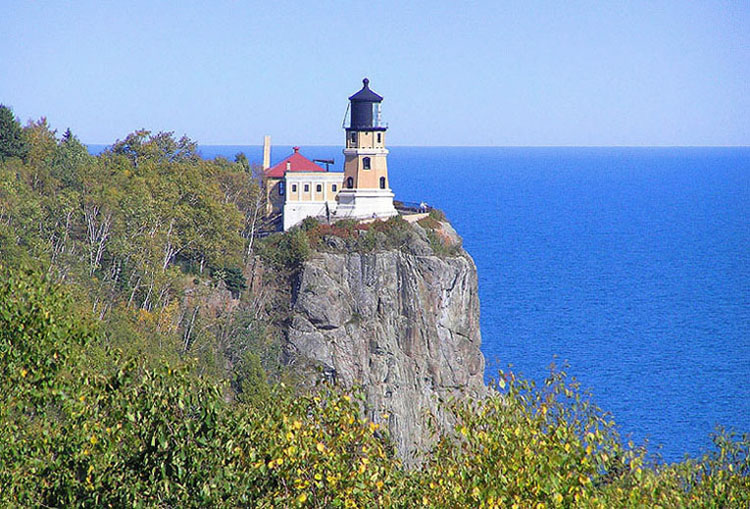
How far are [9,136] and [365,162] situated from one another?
19.4 metres

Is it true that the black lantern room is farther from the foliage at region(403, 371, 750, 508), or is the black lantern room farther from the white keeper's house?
the foliage at region(403, 371, 750, 508)

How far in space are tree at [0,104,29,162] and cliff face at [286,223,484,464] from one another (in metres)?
18.0

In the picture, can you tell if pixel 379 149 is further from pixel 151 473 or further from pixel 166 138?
pixel 151 473

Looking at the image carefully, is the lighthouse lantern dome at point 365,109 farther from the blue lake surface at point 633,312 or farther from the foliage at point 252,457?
the foliage at point 252,457

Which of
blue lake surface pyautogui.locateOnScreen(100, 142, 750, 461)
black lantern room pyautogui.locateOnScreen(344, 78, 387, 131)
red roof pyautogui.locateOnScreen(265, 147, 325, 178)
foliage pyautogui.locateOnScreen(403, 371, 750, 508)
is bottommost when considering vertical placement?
blue lake surface pyautogui.locateOnScreen(100, 142, 750, 461)

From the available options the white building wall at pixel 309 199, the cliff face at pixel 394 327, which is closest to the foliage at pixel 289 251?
the cliff face at pixel 394 327

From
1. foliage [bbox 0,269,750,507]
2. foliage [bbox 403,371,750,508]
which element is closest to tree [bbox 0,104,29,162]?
foliage [bbox 0,269,750,507]

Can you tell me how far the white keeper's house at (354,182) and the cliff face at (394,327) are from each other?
613 centimetres

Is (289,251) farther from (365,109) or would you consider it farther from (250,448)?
(250,448)

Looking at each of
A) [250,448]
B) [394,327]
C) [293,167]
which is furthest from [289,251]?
[250,448]

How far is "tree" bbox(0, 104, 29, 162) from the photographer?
2195 inches

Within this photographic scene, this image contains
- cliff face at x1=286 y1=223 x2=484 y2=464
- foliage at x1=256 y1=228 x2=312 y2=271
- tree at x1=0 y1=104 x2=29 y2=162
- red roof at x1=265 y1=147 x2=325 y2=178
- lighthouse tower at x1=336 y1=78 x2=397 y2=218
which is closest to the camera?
cliff face at x1=286 y1=223 x2=484 y2=464

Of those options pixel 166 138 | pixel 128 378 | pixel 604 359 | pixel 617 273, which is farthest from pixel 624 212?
pixel 128 378

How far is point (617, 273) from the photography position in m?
→ 121
